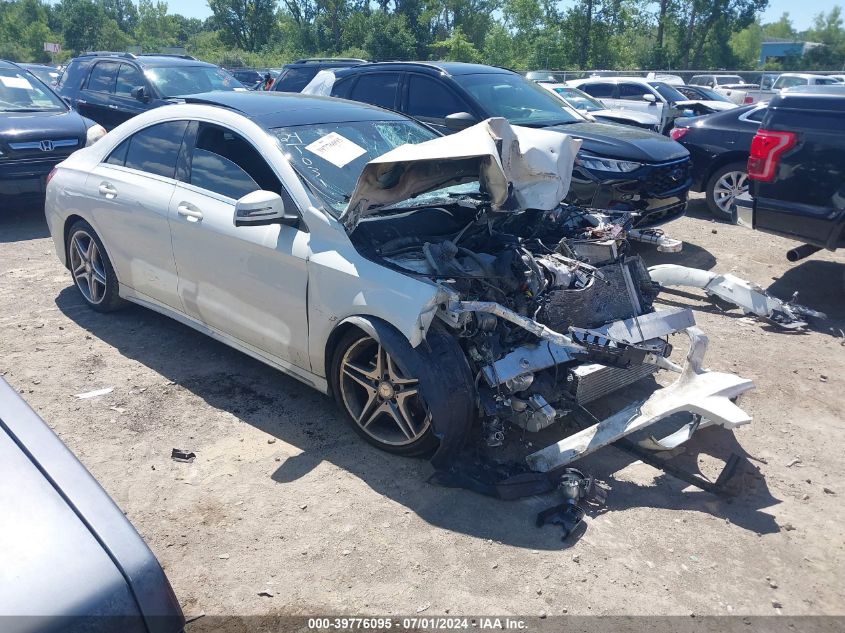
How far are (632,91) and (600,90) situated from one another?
1.01 m

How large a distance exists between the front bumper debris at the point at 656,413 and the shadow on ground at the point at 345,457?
0.21m

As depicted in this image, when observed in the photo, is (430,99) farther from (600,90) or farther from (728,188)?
(600,90)

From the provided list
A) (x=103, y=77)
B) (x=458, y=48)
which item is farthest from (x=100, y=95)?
(x=458, y=48)

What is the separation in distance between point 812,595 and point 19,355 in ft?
16.7

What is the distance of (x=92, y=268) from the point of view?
565cm

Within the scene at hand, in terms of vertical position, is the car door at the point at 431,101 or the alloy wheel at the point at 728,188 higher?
the car door at the point at 431,101

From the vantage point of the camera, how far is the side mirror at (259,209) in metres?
3.76

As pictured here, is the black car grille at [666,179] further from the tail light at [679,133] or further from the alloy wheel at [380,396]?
the alloy wheel at [380,396]

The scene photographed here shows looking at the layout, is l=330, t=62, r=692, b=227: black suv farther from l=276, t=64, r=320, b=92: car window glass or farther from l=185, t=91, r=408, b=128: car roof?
l=185, t=91, r=408, b=128: car roof

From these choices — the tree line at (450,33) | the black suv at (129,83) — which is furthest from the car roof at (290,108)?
the tree line at (450,33)

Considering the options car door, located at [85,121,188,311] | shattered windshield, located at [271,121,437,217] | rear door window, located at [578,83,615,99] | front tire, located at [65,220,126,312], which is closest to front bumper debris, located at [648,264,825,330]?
shattered windshield, located at [271,121,437,217]

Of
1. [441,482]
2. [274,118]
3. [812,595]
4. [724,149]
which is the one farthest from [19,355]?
[724,149]

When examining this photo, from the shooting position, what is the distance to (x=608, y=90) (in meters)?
17.7

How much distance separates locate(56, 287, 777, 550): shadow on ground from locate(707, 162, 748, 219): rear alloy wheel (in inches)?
239
